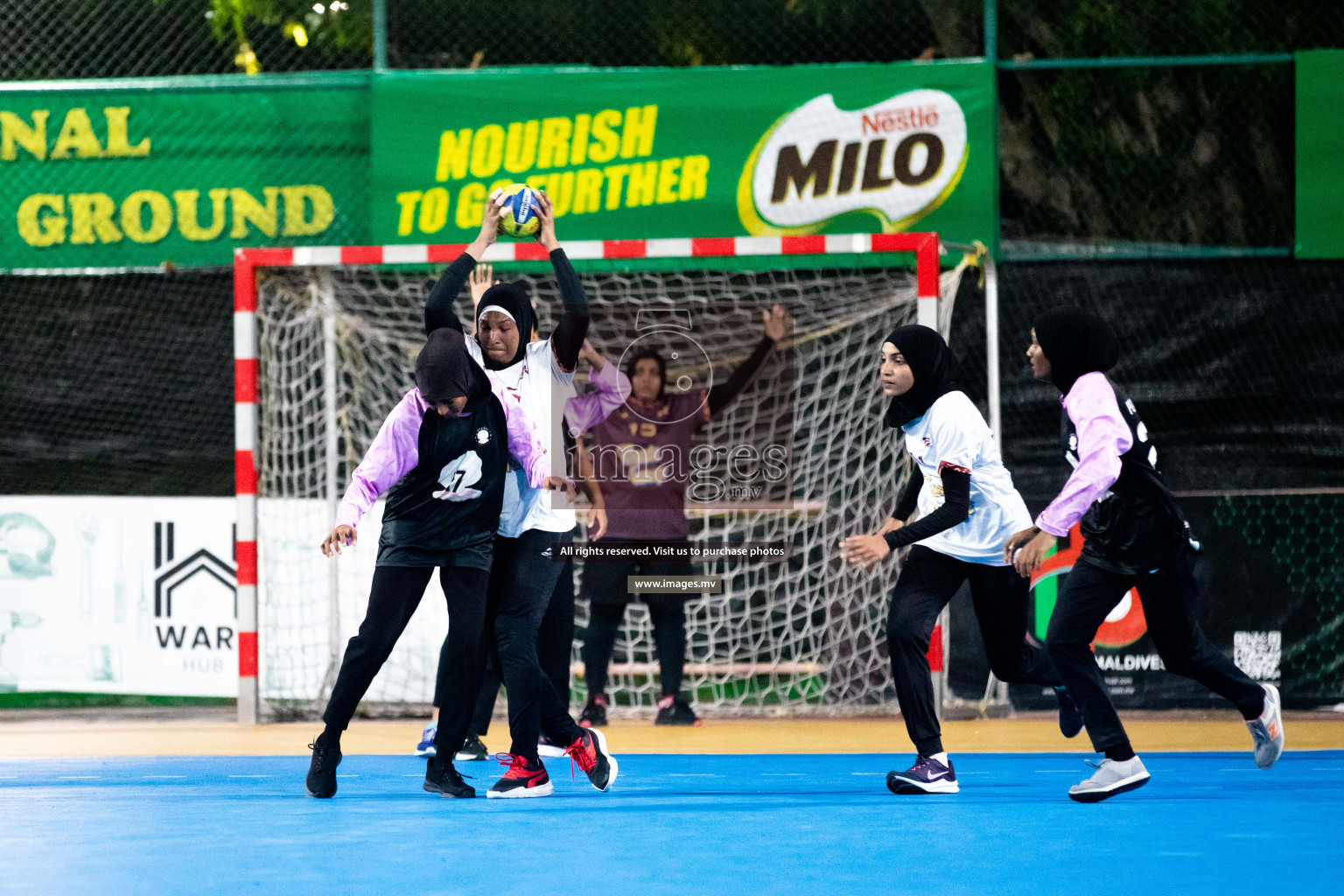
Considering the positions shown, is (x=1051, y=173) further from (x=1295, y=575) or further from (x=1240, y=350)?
(x=1295, y=575)

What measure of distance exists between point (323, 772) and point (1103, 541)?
334 centimetres

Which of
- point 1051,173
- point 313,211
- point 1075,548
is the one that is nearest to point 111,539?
point 313,211

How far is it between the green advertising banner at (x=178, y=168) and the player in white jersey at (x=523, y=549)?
4.39 m

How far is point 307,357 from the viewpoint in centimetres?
988

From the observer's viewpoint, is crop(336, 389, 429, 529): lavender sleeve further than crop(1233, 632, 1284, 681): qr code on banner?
No

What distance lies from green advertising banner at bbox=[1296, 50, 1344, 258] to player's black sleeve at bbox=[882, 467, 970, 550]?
4.75m

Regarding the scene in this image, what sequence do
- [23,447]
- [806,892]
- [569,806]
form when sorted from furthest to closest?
1. [23,447]
2. [569,806]
3. [806,892]

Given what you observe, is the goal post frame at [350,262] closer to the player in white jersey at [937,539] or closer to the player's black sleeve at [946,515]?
the player in white jersey at [937,539]

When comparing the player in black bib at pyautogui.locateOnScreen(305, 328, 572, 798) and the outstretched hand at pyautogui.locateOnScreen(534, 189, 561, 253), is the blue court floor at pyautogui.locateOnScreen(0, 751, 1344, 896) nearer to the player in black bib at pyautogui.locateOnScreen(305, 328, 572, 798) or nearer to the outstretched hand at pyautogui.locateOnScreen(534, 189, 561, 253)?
the player in black bib at pyautogui.locateOnScreen(305, 328, 572, 798)

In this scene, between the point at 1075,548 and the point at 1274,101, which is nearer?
the point at 1075,548

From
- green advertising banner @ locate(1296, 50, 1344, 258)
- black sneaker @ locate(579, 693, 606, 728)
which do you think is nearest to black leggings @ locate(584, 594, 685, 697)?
black sneaker @ locate(579, 693, 606, 728)

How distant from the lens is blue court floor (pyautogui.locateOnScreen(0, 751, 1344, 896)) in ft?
14.6

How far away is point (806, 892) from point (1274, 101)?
24.9 ft

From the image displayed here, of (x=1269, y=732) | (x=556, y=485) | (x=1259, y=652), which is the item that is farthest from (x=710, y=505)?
(x=1269, y=732)
